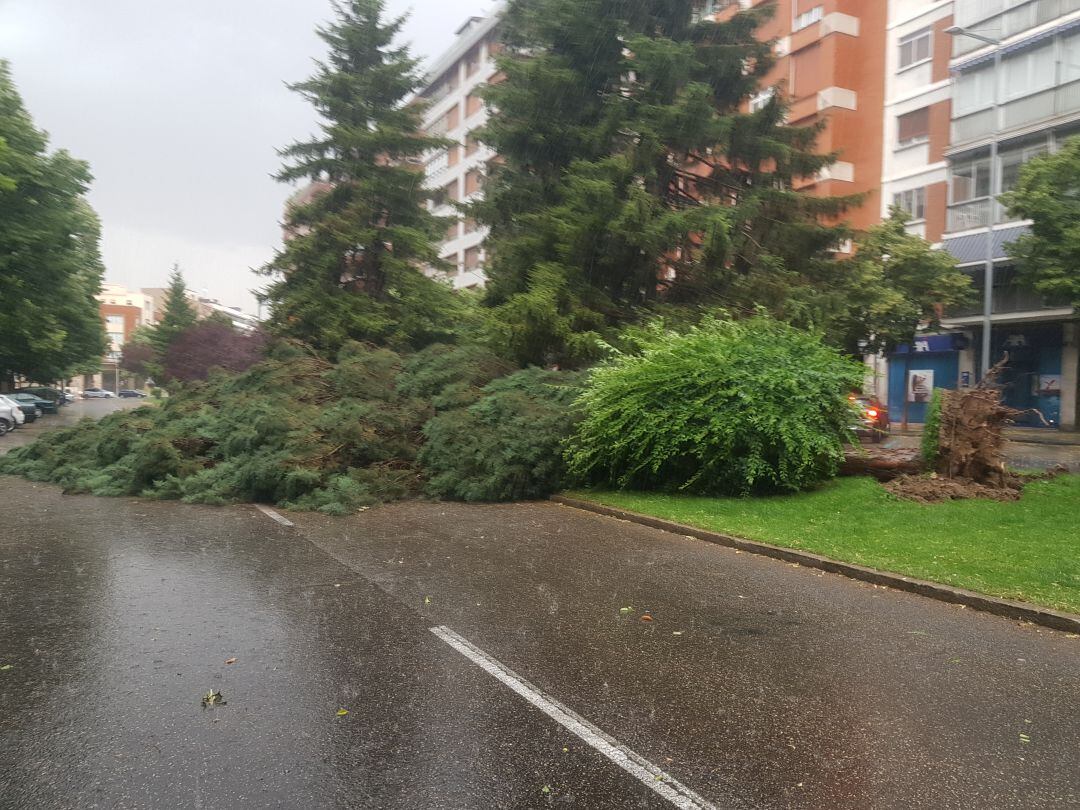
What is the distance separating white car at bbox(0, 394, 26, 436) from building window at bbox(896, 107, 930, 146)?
3715 centimetres

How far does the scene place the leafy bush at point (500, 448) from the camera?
12.4 metres

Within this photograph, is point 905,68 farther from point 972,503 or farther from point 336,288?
point 972,503

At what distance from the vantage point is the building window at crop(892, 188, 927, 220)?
31.7 metres

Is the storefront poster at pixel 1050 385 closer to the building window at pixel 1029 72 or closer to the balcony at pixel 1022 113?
the balcony at pixel 1022 113

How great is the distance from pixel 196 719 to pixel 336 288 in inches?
913

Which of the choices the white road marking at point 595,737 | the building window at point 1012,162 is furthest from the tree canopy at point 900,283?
the white road marking at point 595,737

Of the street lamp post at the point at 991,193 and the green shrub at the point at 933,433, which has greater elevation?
the street lamp post at the point at 991,193

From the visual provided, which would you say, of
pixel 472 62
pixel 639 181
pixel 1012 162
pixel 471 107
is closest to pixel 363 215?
pixel 639 181

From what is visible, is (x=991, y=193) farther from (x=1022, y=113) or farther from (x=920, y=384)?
(x=920, y=384)

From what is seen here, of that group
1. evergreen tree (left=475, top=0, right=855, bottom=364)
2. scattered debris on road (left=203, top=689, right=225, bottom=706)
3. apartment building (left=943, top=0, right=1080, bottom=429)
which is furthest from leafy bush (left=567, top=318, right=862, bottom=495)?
apartment building (left=943, top=0, right=1080, bottom=429)

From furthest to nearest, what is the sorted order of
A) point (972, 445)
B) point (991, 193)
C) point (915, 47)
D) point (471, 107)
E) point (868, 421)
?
1. point (471, 107)
2. point (915, 47)
3. point (991, 193)
4. point (868, 421)
5. point (972, 445)

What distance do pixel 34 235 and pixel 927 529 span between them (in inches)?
1309

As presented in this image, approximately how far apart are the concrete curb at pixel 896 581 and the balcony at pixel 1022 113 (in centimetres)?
2348

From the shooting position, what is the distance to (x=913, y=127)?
1281 inches
